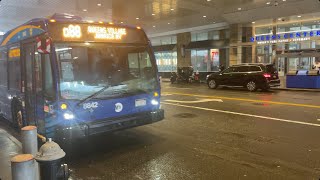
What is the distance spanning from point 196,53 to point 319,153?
28.0m

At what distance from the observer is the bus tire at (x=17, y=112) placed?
25.2ft

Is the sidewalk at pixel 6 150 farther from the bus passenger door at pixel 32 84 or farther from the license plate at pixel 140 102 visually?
the license plate at pixel 140 102

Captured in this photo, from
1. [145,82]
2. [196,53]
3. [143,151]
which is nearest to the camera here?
[143,151]

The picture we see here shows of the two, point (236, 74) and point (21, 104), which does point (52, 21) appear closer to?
point (21, 104)

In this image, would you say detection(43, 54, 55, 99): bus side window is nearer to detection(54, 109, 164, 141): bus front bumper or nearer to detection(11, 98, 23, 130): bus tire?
detection(54, 109, 164, 141): bus front bumper

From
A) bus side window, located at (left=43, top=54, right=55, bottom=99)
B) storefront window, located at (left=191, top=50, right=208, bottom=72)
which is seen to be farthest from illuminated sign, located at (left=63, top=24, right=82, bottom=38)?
storefront window, located at (left=191, top=50, right=208, bottom=72)

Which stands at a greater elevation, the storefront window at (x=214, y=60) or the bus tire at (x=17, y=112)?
the storefront window at (x=214, y=60)

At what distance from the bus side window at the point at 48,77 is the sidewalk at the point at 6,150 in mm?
1589

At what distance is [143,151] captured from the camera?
6.36 meters

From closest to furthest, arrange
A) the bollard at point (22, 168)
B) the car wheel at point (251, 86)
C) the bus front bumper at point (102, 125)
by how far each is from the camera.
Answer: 1. the bollard at point (22, 168)
2. the bus front bumper at point (102, 125)
3. the car wheel at point (251, 86)

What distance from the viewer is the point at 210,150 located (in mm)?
6305

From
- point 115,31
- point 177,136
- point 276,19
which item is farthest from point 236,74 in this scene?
point 115,31

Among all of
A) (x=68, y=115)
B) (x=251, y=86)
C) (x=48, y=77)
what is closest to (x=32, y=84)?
(x=48, y=77)

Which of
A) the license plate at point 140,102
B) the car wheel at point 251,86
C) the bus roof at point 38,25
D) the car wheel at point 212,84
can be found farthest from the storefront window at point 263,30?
the license plate at point 140,102
